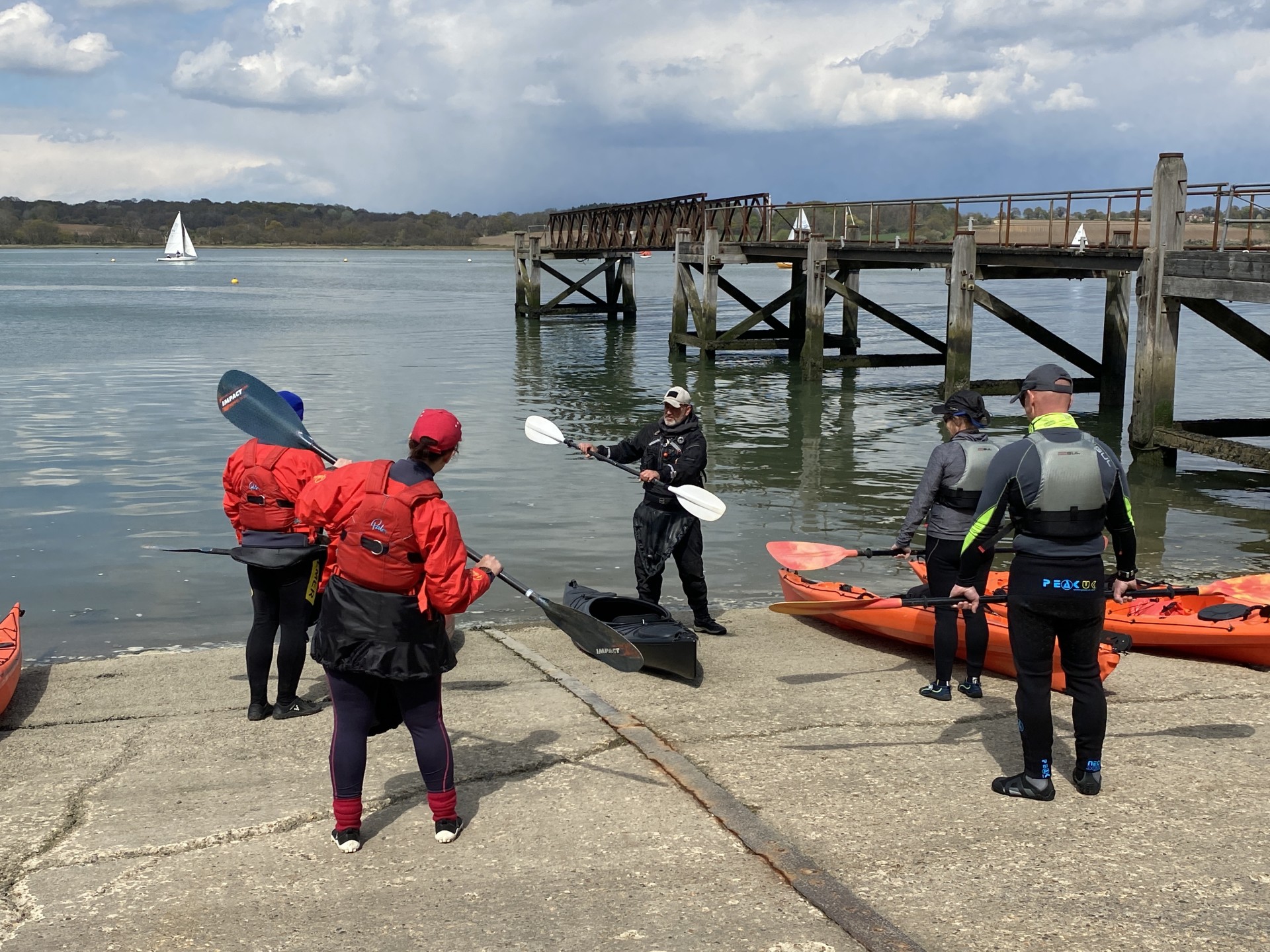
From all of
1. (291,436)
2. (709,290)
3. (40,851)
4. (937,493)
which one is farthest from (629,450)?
(709,290)

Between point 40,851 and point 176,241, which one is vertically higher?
point 176,241

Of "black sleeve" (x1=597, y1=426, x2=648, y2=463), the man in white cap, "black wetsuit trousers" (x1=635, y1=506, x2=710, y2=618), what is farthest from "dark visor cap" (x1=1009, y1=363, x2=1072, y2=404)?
"black sleeve" (x1=597, y1=426, x2=648, y2=463)

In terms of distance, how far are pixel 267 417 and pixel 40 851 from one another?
2.31 metres

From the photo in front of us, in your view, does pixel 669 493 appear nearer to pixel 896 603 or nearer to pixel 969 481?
pixel 896 603

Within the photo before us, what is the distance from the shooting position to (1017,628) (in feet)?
15.8

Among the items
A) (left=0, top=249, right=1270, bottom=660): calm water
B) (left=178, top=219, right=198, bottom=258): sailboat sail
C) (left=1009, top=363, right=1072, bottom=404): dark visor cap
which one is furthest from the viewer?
(left=178, top=219, right=198, bottom=258): sailboat sail

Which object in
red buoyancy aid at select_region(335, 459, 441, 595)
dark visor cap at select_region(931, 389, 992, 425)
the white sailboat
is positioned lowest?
red buoyancy aid at select_region(335, 459, 441, 595)

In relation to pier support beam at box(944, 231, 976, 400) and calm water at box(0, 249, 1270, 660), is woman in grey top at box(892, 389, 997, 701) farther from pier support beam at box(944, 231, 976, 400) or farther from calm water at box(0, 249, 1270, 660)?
pier support beam at box(944, 231, 976, 400)

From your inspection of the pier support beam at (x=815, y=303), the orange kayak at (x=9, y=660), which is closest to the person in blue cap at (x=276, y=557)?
the orange kayak at (x=9, y=660)

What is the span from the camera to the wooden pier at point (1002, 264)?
16.0 m

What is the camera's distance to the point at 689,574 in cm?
786

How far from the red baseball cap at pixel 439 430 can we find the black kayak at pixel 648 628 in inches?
86.7

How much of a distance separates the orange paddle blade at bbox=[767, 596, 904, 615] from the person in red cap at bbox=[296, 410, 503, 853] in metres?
2.52

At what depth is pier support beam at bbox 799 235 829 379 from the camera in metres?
27.5
